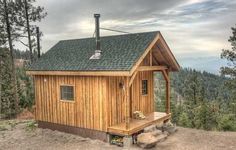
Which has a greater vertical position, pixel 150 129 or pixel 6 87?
pixel 6 87

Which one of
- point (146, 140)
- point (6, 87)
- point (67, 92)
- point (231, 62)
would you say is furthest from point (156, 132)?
point (6, 87)

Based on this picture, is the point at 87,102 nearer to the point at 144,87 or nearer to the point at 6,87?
the point at 144,87

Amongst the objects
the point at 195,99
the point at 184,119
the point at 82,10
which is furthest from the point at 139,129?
the point at 195,99

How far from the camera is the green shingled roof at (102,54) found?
1298 centimetres

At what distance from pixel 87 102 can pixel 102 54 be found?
8.79 ft

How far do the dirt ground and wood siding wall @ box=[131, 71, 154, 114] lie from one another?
2.29 metres

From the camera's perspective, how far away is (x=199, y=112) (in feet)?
114

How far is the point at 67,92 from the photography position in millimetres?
14828

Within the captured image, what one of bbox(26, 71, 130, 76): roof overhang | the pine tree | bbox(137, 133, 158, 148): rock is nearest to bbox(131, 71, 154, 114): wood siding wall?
bbox(137, 133, 158, 148): rock

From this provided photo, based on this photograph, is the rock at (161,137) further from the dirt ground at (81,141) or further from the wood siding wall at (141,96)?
the wood siding wall at (141,96)

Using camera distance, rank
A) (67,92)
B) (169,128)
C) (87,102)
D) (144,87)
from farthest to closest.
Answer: (144,87)
(169,128)
(67,92)
(87,102)

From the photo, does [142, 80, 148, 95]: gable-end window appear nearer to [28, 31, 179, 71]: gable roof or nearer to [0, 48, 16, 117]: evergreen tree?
[28, 31, 179, 71]: gable roof

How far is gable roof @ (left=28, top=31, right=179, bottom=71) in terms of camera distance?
13.0 metres

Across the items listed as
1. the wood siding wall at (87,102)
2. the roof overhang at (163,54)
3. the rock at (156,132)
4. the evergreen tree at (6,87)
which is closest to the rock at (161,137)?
the rock at (156,132)
